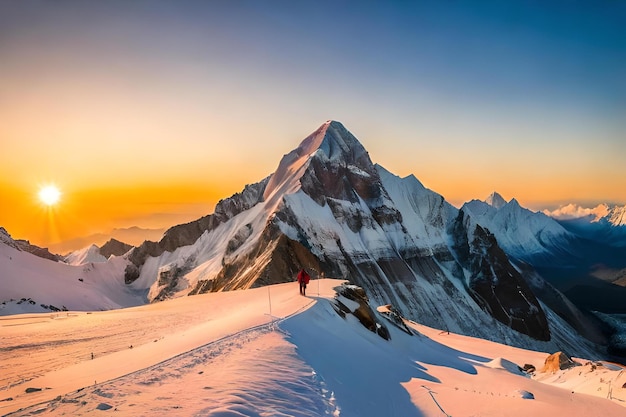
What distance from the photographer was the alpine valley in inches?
4012

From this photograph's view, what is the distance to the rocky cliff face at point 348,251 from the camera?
335 ft

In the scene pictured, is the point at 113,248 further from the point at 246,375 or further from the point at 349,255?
the point at 246,375

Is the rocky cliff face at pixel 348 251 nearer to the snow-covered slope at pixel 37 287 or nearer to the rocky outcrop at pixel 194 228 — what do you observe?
the rocky outcrop at pixel 194 228

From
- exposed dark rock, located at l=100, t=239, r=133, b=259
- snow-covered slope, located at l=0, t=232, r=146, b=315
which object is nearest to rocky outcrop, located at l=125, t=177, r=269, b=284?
exposed dark rock, located at l=100, t=239, r=133, b=259

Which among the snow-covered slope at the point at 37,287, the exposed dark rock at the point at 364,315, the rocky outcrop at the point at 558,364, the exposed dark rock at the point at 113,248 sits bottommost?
the rocky outcrop at the point at 558,364

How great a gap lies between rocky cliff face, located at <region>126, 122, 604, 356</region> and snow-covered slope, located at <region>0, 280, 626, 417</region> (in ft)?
198

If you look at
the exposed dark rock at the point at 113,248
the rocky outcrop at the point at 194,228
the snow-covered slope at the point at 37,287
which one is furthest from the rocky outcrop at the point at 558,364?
the exposed dark rock at the point at 113,248

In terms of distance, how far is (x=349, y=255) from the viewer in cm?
11819

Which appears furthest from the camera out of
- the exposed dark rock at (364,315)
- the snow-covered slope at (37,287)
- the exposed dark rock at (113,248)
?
the exposed dark rock at (113,248)

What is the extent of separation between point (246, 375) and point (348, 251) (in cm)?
10701

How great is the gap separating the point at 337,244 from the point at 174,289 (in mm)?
44727

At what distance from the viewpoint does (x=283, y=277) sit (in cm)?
8606

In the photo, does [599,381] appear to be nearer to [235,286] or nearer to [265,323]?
[265,323]

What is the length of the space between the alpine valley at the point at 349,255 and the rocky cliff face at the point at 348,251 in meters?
0.40
